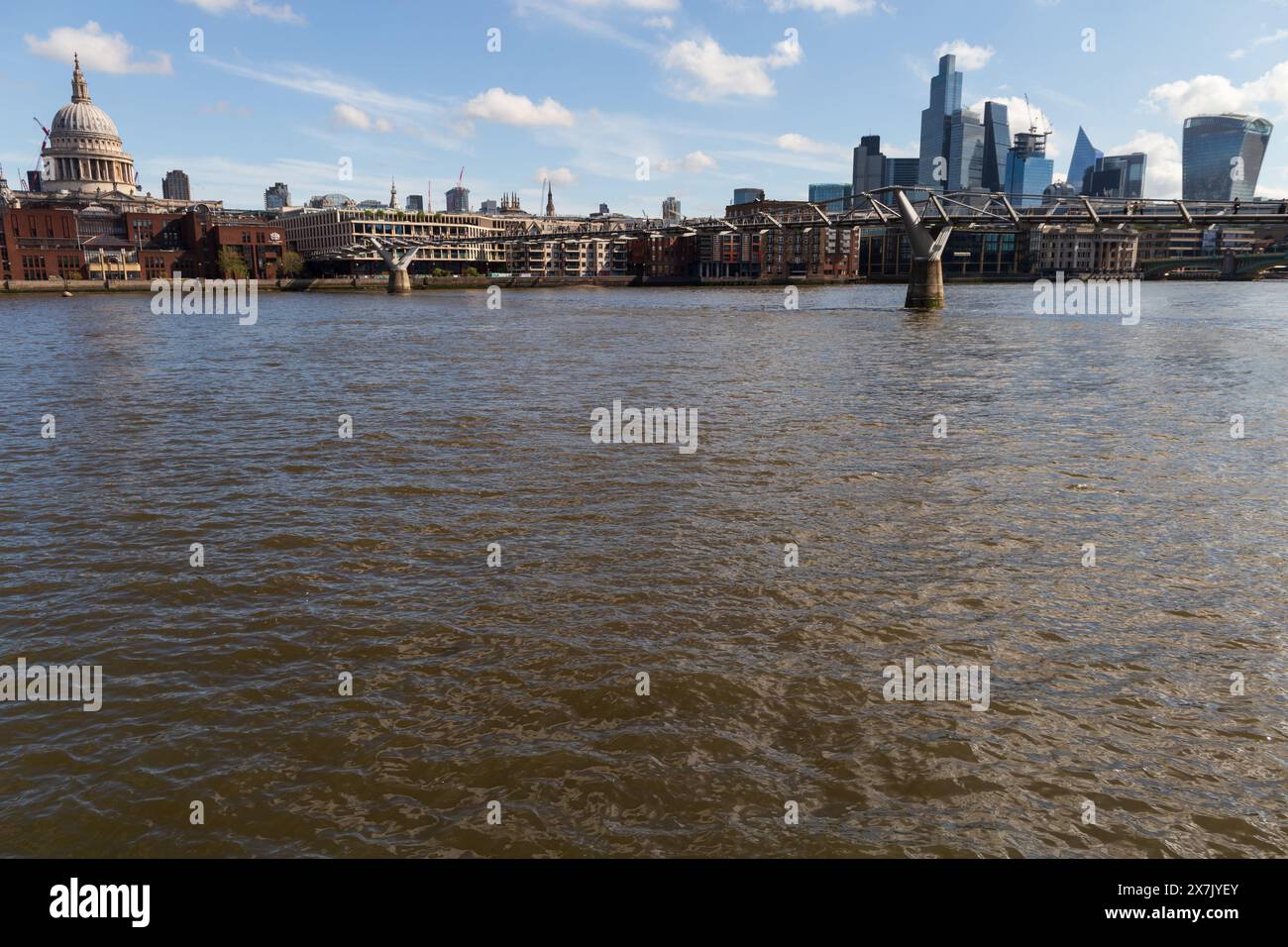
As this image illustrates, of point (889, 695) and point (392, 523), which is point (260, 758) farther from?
point (392, 523)

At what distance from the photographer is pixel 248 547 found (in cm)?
1119

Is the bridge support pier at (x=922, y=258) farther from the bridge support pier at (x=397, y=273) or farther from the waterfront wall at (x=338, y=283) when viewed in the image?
the waterfront wall at (x=338, y=283)

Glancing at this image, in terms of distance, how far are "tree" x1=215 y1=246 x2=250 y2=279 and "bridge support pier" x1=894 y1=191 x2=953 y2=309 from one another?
135857mm

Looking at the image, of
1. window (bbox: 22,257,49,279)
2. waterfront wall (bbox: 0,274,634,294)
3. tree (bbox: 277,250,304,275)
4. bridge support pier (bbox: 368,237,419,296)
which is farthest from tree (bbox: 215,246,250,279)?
bridge support pier (bbox: 368,237,419,296)

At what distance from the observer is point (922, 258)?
67.3 meters

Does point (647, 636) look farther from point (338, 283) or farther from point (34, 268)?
point (34, 268)

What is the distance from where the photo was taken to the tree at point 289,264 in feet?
565

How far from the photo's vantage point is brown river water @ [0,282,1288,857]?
18.7ft

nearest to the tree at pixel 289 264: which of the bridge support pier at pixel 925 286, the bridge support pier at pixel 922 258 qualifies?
the bridge support pier at pixel 922 258

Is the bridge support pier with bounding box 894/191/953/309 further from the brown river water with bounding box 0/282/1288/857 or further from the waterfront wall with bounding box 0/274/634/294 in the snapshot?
the waterfront wall with bounding box 0/274/634/294

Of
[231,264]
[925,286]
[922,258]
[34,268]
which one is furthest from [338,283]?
[922,258]

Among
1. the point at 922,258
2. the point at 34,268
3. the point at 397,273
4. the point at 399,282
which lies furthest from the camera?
the point at 399,282

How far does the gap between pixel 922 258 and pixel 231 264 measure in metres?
139

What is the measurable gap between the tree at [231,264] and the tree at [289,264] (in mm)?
8882
